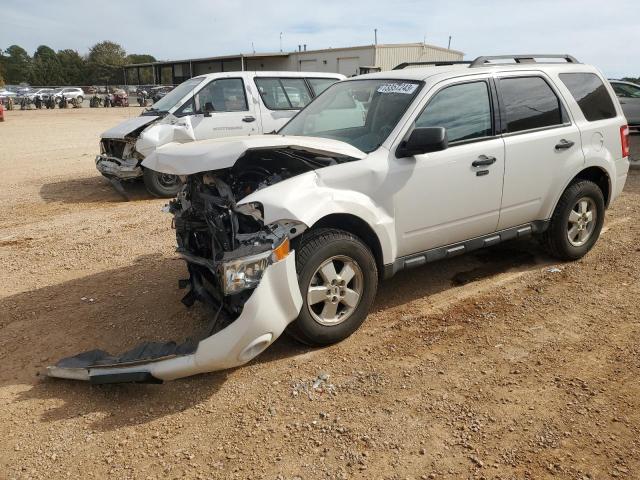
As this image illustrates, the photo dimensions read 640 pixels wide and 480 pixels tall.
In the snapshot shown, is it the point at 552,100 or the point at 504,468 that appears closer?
the point at 504,468

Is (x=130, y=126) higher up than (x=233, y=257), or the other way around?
(x=130, y=126)

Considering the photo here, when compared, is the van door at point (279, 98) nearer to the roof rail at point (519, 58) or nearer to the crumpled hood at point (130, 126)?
the crumpled hood at point (130, 126)

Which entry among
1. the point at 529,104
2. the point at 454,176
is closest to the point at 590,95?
the point at 529,104

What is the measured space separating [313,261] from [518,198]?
223 cm

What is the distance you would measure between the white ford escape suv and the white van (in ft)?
14.3

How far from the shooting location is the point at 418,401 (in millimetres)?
3188

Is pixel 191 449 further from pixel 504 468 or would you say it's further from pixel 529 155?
pixel 529 155

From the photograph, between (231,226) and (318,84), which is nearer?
(231,226)

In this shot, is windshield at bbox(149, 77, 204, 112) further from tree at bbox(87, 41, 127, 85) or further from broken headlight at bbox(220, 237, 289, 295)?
tree at bbox(87, 41, 127, 85)

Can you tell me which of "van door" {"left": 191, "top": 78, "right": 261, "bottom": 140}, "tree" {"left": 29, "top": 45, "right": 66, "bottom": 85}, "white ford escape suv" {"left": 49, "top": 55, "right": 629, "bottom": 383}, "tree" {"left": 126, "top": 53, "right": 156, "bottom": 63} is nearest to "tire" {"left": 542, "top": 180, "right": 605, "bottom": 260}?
"white ford escape suv" {"left": 49, "top": 55, "right": 629, "bottom": 383}

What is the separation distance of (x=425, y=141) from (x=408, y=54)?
113ft

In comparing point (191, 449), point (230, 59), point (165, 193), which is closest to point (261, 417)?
point (191, 449)

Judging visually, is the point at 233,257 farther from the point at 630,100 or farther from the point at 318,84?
the point at 630,100

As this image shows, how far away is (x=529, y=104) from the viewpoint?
475 centimetres
